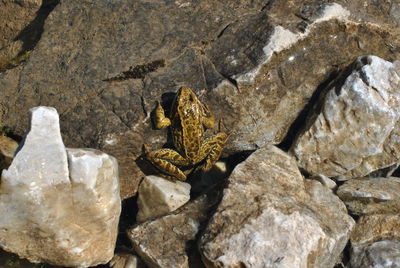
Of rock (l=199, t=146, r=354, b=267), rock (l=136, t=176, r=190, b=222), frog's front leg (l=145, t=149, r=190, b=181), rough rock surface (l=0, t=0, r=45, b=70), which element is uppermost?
rough rock surface (l=0, t=0, r=45, b=70)

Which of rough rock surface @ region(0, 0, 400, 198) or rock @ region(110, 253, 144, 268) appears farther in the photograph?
rough rock surface @ region(0, 0, 400, 198)

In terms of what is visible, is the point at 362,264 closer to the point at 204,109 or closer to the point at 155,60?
the point at 204,109

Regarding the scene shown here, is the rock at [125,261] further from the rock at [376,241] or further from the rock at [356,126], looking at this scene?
the rock at [376,241]

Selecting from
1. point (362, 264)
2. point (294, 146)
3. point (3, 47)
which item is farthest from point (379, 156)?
point (3, 47)

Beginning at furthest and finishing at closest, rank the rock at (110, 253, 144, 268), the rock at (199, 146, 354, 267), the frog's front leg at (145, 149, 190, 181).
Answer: the frog's front leg at (145, 149, 190, 181) < the rock at (110, 253, 144, 268) < the rock at (199, 146, 354, 267)

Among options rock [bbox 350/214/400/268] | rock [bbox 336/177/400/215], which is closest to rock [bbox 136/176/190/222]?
rock [bbox 336/177/400/215]

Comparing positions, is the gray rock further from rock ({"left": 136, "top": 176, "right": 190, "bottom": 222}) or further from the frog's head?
the frog's head
